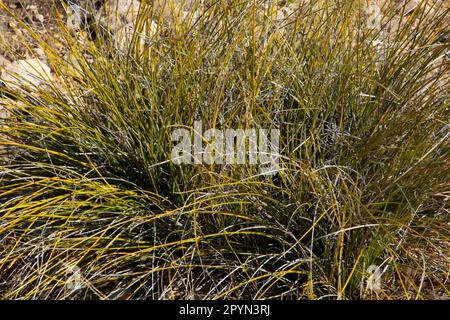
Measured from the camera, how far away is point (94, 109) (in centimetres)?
253

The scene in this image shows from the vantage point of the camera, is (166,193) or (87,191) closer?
(87,191)

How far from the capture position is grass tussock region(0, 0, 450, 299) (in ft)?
6.64

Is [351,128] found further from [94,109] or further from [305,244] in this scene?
[94,109]

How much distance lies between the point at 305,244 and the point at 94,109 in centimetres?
109

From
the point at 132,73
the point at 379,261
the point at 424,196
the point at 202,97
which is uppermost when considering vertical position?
the point at 132,73

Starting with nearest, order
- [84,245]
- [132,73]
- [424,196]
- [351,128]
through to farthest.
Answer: [424,196], [84,245], [351,128], [132,73]

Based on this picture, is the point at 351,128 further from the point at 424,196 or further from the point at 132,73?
the point at 132,73

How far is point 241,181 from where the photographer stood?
1978mm

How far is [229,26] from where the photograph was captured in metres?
2.36

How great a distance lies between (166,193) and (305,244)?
61 centimetres

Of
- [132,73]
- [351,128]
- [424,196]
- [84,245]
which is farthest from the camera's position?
[132,73]

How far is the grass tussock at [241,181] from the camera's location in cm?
203

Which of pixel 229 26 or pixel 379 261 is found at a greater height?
pixel 229 26

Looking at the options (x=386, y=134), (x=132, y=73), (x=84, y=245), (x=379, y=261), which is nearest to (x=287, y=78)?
(x=386, y=134)
